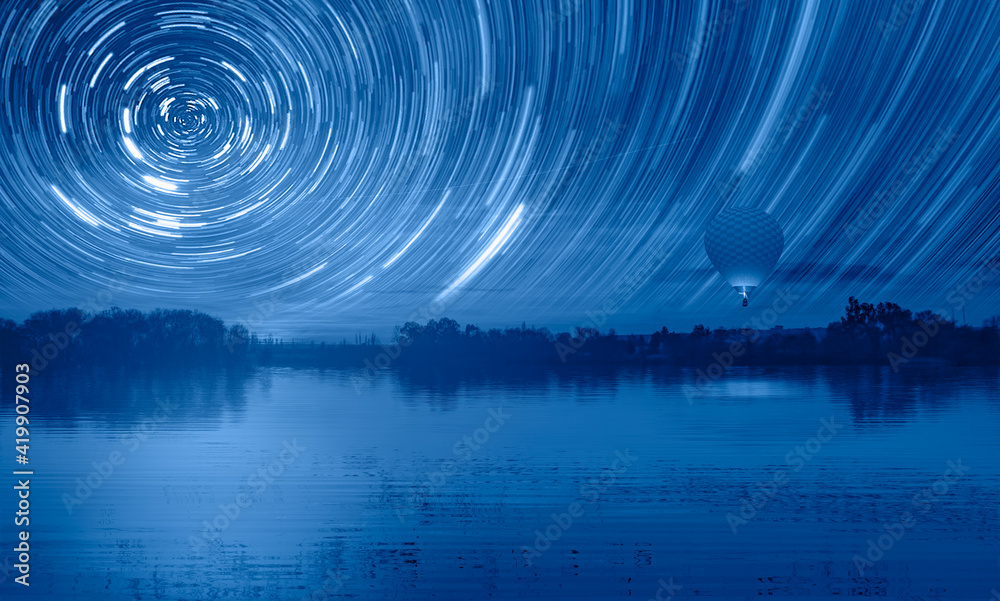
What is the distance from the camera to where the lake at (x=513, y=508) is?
40.5ft

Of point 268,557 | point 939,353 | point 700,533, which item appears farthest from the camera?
point 939,353

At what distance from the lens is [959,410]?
37688 millimetres

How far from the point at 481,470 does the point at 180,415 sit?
70.9 feet

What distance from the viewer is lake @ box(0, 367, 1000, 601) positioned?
12359 millimetres

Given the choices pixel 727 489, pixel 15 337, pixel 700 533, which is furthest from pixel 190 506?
pixel 15 337

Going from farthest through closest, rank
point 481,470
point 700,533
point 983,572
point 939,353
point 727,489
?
point 939,353
point 481,470
point 727,489
point 700,533
point 983,572

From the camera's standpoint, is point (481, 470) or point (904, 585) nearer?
point (904, 585)

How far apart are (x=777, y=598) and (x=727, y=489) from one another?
7505 mm

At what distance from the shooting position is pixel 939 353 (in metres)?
108

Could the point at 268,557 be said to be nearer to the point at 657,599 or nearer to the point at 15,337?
the point at 657,599

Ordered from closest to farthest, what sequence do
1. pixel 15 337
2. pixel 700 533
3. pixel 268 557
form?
pixel 268 557
pixel 700 533
pixel 15 337

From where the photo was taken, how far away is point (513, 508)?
55.9 ft

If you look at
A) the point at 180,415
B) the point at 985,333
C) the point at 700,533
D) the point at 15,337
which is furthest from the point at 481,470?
the point at 985,333

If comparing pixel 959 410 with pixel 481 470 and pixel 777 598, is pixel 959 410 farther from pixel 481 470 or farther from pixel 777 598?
pixel 777 598
